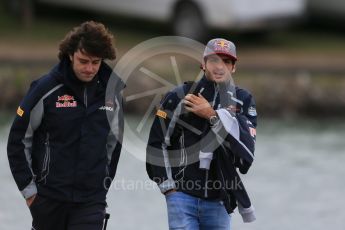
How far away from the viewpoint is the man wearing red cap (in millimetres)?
6859

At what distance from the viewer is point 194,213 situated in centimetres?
701

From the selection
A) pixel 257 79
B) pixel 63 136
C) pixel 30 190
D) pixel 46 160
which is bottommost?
pixel 30 190

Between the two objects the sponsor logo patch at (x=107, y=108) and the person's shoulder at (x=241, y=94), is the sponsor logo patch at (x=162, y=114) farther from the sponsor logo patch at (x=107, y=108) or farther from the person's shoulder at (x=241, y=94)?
the person's shoulder at (x=241, y=94)

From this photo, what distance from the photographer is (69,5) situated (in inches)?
928

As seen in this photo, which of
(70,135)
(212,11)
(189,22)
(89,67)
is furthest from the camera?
(189,22)

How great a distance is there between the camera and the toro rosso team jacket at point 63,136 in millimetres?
6750

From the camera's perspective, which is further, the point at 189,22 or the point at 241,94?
the point at 189,22

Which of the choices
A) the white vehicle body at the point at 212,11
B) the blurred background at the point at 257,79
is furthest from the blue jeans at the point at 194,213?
the white vehicle body at the point at 212,11

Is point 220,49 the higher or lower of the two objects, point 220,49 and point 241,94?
the higher

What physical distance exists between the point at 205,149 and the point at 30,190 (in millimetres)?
1098

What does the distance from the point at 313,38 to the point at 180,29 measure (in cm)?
306

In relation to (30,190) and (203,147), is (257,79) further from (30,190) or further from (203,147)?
(30,190)

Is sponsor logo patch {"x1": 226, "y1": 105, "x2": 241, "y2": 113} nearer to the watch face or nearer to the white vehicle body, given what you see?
the watch face

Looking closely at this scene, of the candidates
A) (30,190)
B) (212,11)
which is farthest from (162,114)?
(212,11)
